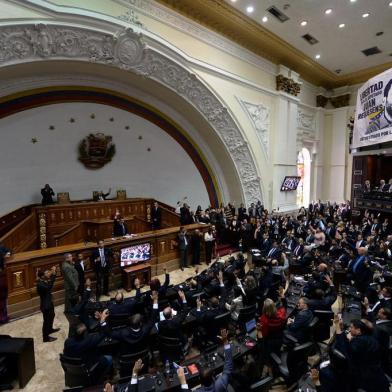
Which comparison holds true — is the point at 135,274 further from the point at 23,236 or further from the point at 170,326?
the point at 23,236

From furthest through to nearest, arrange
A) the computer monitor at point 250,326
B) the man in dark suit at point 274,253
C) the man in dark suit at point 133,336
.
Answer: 1. the man in dark suit at point 274,253
2. the computer monitor at point 250,326
3. the man in dark suit at point 133,336

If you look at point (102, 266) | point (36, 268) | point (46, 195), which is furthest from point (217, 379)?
point (46, 195)

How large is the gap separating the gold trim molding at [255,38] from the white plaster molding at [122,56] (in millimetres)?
1980

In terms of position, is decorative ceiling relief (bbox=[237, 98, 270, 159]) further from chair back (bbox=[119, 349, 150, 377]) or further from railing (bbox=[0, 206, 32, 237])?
chair back (bbox=[119, 349, 150, 377])

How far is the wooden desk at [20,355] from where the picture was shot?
3.50 meters

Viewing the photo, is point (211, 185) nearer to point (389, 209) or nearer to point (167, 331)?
point (389, 209)

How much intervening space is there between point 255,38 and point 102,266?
10.8 metres

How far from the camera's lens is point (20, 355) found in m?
3.52

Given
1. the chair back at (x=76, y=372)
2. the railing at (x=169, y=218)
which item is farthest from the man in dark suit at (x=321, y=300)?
the railing at (x=169, y=218)

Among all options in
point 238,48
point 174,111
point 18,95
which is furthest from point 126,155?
point 238,48

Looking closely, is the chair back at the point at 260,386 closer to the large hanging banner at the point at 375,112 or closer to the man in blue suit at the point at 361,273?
the man in blue suit at the point at 361,273

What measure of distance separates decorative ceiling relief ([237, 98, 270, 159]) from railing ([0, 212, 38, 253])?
9013mm

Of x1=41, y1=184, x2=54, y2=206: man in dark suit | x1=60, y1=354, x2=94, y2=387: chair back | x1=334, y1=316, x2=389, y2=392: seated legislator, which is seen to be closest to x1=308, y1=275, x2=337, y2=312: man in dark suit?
x1=334, y1=316, x2=389, y2=392: seated legislator

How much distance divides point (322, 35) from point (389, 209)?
7.81 meters
